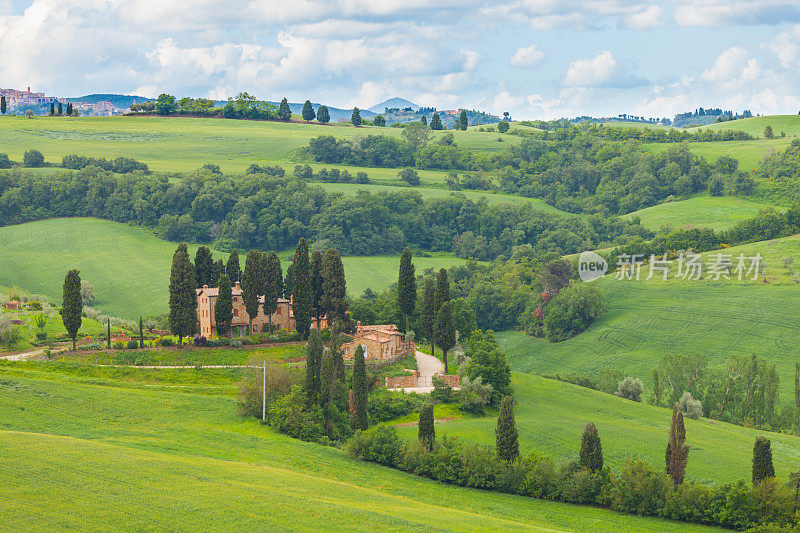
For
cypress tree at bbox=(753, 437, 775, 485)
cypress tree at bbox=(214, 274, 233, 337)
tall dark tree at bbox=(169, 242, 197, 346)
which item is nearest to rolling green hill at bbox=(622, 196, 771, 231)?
cypress tree at bbox=(214, 274, 233, 337)

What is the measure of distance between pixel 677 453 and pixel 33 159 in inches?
5507

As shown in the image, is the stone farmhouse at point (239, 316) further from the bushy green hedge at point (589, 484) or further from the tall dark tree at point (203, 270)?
the bushy green hedge at point (589, 484)

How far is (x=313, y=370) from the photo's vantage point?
202 ft

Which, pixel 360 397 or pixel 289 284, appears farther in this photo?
pixel 289 284

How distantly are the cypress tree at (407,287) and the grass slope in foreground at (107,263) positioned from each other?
37.7 meters

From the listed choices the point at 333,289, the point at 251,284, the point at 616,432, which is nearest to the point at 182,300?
the point at 251,284

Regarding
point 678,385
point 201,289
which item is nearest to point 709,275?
point 678,385

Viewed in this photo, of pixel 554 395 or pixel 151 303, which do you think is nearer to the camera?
pixel 554 395

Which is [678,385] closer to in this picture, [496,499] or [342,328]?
[342,328]

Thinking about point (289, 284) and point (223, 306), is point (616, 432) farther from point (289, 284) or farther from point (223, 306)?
Result: point (223, 306)

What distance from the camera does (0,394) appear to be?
53.6 meters

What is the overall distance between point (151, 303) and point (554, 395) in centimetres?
5631

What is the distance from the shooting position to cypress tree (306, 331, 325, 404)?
61625mm

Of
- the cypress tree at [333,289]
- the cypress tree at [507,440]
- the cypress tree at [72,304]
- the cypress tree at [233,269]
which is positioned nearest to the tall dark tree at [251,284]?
the cypress tree at [333,289]
